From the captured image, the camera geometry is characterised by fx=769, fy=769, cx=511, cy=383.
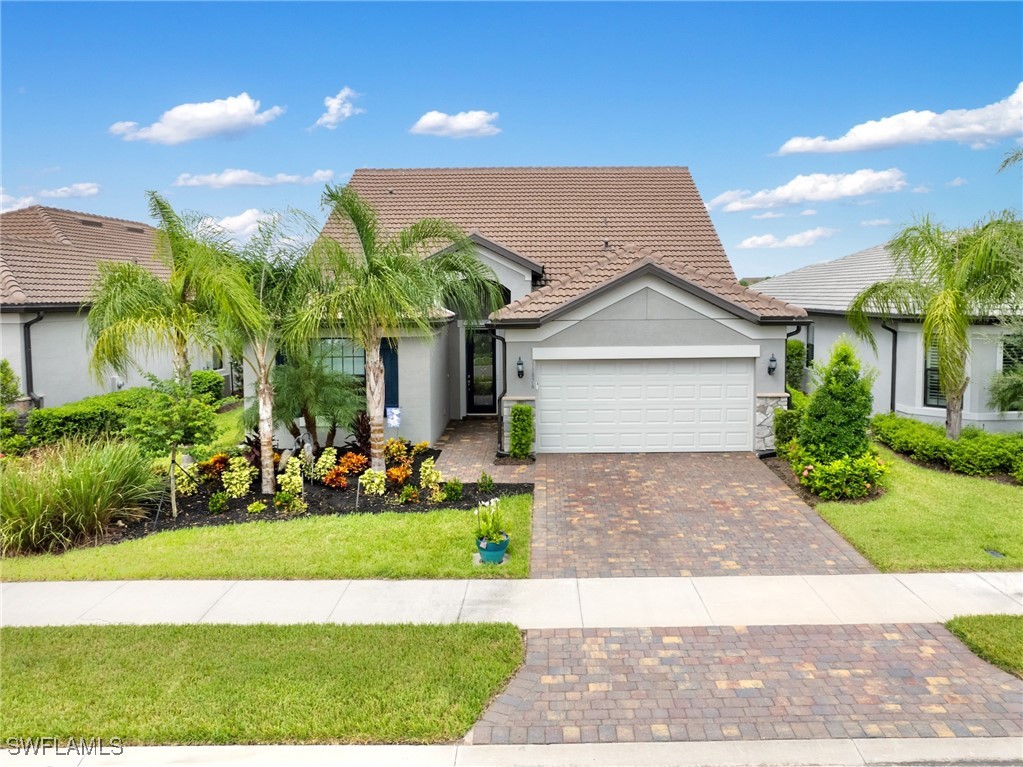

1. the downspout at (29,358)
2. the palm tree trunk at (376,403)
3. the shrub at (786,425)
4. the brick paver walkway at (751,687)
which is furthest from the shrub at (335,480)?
the downspout at (29,358)

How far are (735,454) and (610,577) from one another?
291 inches

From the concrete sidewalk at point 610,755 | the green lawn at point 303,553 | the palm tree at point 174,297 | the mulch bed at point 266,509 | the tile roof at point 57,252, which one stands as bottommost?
the concrete sidewalk at point 610,755

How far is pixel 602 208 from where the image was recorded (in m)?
22.9

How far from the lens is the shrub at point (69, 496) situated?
1039cm

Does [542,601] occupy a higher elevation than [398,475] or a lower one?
lower

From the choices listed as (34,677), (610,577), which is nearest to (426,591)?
(610,577)

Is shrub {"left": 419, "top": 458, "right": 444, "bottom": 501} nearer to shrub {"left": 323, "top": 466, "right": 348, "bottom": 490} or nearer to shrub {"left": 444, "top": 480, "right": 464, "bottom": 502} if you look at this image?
shrub {"left": 444, "top": 480, "right": 464, "bottom": 502}

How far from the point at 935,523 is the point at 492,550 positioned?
6.42 meters

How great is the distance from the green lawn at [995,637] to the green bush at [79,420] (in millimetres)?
14441

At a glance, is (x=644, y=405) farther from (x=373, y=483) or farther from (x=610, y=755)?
(x=610, y=755)

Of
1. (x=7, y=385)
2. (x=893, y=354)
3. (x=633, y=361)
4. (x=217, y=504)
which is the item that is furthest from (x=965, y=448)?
(x=7, y=385)

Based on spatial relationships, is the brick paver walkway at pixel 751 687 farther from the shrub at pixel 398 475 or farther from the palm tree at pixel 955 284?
the palm tree at pixel 955 284

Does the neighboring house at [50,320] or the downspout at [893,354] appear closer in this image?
the neighboring house at [50,320]

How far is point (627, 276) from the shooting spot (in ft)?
50.2
